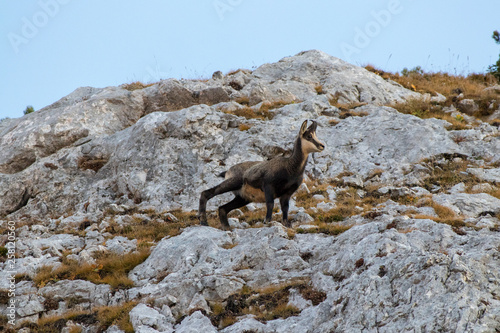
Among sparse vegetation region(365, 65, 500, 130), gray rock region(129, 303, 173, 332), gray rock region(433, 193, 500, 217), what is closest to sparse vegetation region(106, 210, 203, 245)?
gray rock region(129, 303, 173, 332)

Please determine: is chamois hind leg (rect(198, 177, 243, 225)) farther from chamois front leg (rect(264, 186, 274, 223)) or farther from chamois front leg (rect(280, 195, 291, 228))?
chamois front leg (rect(280, 195, 291, 228))

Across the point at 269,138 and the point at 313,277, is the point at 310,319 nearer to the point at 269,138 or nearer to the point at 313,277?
the point at 313,277

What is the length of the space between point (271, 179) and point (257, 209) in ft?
9.92

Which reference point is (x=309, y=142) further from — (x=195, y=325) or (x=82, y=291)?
(x=82, y=291)

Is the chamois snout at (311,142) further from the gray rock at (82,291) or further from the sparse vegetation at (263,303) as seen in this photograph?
the gray rock at (82,291)

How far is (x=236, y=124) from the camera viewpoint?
21828 millimetres

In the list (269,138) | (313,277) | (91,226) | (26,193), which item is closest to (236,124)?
(269,138)

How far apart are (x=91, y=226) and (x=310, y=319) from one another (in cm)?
1044

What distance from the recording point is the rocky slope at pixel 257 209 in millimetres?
8141

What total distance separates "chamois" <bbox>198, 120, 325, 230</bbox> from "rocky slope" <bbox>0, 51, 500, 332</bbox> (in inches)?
30.3

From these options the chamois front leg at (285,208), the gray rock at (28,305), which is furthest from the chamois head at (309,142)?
the gray rock at (28,305)

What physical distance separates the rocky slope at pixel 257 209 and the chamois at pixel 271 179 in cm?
77

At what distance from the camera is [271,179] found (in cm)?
1398

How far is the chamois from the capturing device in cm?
1399
